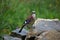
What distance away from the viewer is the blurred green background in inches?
316

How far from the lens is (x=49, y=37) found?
558 cm

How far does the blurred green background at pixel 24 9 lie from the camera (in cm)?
802

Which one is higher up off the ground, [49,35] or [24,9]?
[49,35]

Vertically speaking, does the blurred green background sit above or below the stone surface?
below

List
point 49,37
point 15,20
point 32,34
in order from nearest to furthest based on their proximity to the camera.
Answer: point 49,37
point 32,34
point 15,20

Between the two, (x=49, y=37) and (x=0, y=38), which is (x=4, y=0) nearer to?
(x=0, y=38)

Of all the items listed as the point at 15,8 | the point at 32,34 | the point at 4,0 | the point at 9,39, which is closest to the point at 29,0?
the point at 15,8

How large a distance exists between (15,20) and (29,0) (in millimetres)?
1955

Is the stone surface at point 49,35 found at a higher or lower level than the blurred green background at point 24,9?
higher

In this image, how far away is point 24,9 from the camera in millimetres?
9641

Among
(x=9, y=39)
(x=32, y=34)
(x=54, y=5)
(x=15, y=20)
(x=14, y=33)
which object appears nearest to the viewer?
(x=32, y=34)

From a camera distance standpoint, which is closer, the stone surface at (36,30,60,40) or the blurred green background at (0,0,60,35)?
the stone surface at (36,30,60,40)

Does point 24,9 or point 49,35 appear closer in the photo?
point 49,35

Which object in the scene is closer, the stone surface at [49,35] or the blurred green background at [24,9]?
the stone surface at [49,35]
